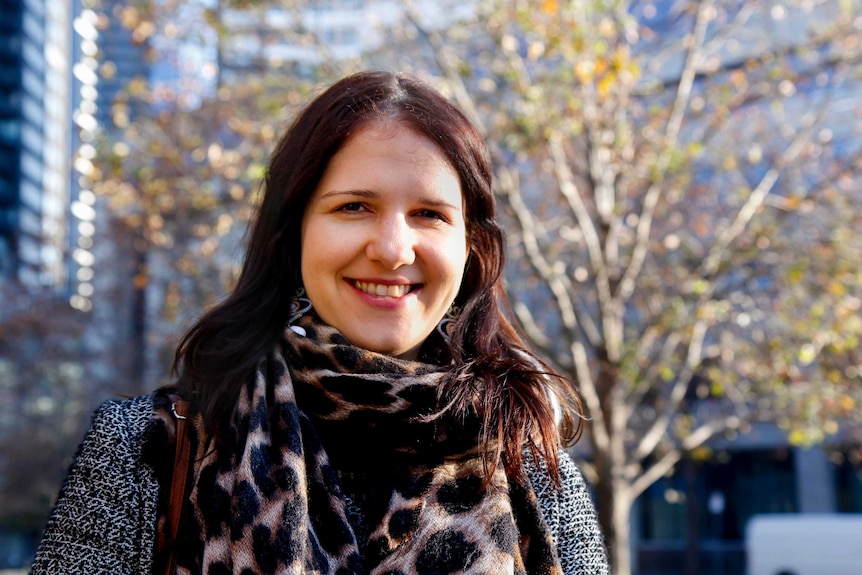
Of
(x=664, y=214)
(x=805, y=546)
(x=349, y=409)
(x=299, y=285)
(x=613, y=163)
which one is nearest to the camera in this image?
(x=349, y=409)

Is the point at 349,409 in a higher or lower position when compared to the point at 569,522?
higher

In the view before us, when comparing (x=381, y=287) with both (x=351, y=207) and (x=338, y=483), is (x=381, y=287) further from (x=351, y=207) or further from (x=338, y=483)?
(x=338, y=483)

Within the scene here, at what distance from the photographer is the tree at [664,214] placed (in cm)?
789

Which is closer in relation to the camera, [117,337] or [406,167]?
[406,167]

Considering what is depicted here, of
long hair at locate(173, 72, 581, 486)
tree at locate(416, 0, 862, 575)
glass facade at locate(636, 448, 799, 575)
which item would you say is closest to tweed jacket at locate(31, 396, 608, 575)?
long hair at locate(173, 72, 581, 486)

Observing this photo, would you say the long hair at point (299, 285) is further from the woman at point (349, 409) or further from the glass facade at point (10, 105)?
the glass facade at point (10, 105)

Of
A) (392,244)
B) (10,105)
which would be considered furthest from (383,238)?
(10,105)

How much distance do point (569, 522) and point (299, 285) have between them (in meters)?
0.73

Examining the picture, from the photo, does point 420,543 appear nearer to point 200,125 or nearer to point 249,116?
point 249,116

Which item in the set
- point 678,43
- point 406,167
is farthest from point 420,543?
point 678,43

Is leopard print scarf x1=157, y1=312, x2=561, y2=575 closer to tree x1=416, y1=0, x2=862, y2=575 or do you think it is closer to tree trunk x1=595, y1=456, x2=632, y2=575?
tree x1=416, y1=0, x2=862, y2=575

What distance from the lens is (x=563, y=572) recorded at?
2068 mm

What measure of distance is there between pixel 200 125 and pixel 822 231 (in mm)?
7309

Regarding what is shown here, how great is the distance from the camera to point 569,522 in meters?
2.10
